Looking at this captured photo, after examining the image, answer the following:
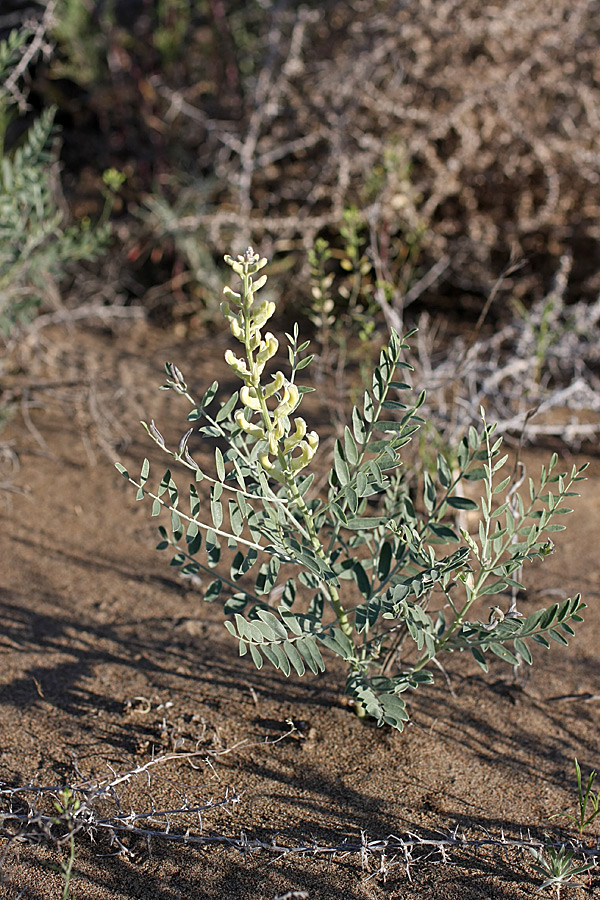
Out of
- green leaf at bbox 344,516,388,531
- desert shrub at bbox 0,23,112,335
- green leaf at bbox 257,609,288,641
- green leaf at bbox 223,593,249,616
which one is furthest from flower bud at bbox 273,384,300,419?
desert shrub at bbox 0,23,112,335

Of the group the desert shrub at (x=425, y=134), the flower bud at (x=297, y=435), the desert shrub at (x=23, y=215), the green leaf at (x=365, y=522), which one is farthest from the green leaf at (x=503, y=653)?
the desert shrub at (x=425, y=134)

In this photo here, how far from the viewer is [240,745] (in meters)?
1.81

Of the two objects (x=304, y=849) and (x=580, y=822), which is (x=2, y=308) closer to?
(x=304, y=849)

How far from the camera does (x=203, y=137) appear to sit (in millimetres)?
4523

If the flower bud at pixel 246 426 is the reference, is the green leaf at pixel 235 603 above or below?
below

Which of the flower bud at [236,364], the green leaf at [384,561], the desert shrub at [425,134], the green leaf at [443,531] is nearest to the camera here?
the flower bud at [236,364]

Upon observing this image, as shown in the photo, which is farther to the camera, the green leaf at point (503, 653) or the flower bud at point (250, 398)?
the green leaf at point (503, 653)

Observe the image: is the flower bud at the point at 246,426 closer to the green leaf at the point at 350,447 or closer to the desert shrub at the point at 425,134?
the green leaf at the point at 350,447

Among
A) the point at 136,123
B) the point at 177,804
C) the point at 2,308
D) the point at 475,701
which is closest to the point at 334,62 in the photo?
the point at 136,123

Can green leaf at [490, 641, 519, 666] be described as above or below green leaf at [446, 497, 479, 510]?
below

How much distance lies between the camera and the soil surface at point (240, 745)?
1.54 meters

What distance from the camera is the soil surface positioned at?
1539 millimetres

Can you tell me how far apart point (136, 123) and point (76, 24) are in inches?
24.3

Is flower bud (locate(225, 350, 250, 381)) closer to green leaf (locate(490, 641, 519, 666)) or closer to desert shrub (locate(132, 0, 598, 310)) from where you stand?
green leaf (locate(490, 641, 519, 666))
